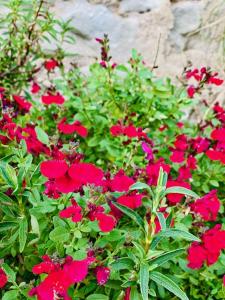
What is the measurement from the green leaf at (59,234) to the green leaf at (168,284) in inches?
9.4

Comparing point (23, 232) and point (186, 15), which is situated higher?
point (186, 15)

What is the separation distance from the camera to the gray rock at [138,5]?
3082mm

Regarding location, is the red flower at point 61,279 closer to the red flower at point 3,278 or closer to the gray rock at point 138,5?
the red flower at point 3,278

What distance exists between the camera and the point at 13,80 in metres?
2.36

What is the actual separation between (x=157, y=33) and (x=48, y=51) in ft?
2.29

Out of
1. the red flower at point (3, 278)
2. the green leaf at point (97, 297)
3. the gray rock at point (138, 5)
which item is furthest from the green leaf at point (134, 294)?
the gray rock at point (138, 5)

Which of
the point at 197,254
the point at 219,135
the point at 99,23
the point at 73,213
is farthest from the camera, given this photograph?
the point at 99,23

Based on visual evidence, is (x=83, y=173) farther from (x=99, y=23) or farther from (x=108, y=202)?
(x=99, y=23)

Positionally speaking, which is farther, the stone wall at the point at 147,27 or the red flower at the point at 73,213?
the stone wall at the point at 147,27

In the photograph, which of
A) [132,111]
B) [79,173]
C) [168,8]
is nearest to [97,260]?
[79,173]

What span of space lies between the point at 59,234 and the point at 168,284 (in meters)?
0.30

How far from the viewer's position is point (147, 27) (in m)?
3.09

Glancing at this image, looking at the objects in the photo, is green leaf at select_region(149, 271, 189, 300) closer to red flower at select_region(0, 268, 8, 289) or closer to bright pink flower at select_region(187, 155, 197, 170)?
red flower at select_region(0, 268, 8, 289)

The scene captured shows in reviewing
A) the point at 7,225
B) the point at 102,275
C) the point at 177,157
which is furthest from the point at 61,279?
the point at 177,157
